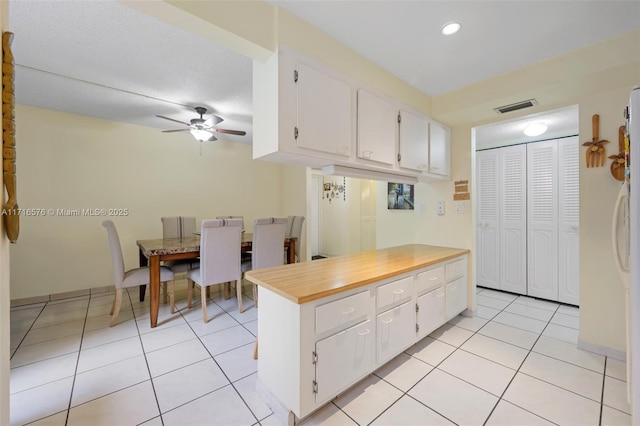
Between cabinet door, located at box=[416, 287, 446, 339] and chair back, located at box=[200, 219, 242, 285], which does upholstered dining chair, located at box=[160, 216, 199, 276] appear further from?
cabinet door, located at box=[416, 287, 446, 339]

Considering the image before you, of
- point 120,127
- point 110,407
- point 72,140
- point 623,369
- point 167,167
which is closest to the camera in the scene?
point 110,407

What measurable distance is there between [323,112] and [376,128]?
559mm

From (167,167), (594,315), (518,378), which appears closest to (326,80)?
(518,378)

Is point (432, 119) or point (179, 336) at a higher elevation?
point (432, 119)

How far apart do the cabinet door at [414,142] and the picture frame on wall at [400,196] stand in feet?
2.51

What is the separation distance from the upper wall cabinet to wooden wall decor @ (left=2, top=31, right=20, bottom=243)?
1061 mm

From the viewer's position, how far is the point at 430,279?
2.12 meters

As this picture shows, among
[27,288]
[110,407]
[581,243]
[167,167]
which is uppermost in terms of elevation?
[167,167]

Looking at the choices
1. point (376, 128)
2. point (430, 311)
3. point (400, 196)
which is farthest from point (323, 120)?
point (400, 196)

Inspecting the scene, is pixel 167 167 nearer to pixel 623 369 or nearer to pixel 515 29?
pixel 515 29

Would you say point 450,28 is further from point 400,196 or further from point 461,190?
point 400,196

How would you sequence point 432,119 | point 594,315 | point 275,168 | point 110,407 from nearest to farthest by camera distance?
1. point 110,407
2. point 594,315
3. point 432,119
4. point 275,168

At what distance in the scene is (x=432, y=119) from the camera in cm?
263

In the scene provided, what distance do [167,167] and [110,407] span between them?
343 cm
